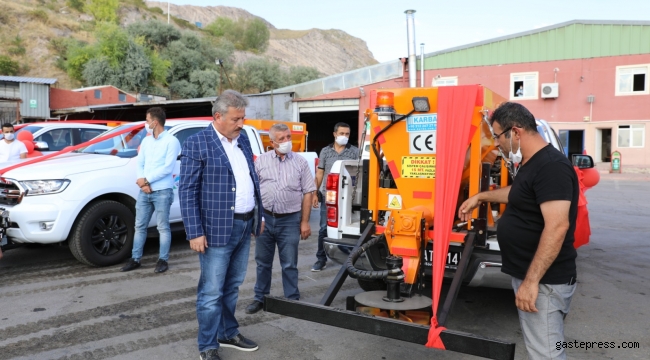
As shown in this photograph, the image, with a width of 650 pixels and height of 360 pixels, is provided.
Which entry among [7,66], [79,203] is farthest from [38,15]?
[79,203]

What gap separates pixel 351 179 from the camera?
497cm

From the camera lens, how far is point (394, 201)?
4.39m

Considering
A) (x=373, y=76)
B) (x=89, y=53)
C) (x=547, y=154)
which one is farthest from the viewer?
(x=89, y=53)

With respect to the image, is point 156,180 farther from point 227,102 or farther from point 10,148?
point 10,148

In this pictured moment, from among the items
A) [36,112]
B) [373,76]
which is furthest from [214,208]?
[36,112]

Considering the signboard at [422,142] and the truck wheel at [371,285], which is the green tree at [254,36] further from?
the signboard at [422,142]

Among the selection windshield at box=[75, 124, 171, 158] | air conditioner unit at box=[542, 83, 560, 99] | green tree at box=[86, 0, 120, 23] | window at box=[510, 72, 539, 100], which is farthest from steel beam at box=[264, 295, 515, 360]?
green tree at box=[86, 0, 120, 23]

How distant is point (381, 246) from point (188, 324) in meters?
1.89

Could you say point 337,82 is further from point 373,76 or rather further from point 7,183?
point 7,183

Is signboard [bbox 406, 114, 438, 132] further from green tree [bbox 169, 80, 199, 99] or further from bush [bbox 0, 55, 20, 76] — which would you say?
bush [bbox 0, 55, 20, 76]

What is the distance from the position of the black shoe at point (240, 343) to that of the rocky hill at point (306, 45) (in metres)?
134

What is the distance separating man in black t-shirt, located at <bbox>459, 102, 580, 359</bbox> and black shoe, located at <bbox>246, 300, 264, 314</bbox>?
2756 mm

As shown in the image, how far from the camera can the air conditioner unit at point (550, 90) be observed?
88.3 ft

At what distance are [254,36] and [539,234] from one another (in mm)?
110256
